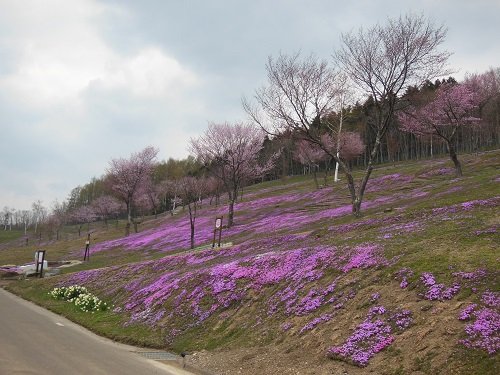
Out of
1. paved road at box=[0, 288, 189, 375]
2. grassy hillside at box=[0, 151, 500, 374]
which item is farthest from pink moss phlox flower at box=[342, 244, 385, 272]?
paved road at box=[0, 288, 189, 375]

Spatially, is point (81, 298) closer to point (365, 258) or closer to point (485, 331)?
point (365, 258)

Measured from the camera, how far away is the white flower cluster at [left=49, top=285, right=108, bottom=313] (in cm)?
2582

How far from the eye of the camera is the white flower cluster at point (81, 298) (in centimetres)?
2582

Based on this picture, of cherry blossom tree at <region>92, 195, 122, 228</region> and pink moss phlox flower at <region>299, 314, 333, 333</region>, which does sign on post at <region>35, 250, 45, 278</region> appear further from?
cherry blossom tree at <region>92, 195, 122, 228</region>

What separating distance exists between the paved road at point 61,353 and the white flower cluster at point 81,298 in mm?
4160

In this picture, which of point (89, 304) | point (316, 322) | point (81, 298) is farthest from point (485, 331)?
point (81, 298)

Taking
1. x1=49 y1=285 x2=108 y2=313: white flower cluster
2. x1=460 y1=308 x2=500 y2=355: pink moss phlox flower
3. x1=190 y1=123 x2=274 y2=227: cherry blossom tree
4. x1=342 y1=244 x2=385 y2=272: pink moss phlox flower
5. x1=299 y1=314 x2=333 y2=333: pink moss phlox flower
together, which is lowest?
x1=49 y1=285 x2=108 y2=313: white flower cluster

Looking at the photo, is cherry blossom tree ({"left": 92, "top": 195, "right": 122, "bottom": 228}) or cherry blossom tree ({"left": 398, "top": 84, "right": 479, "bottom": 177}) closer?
cherry blossom tree ({"left": 398, "top": 84, "right": 479, "bottom": 177})

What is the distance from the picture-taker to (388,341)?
1073 cm

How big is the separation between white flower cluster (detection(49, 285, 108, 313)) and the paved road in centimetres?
416

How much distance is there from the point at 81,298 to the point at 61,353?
14.0 meters

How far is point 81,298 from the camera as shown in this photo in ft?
89.8

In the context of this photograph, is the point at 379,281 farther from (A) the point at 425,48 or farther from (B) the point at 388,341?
(A) the point at 425,48

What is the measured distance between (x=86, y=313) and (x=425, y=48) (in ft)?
93.2
